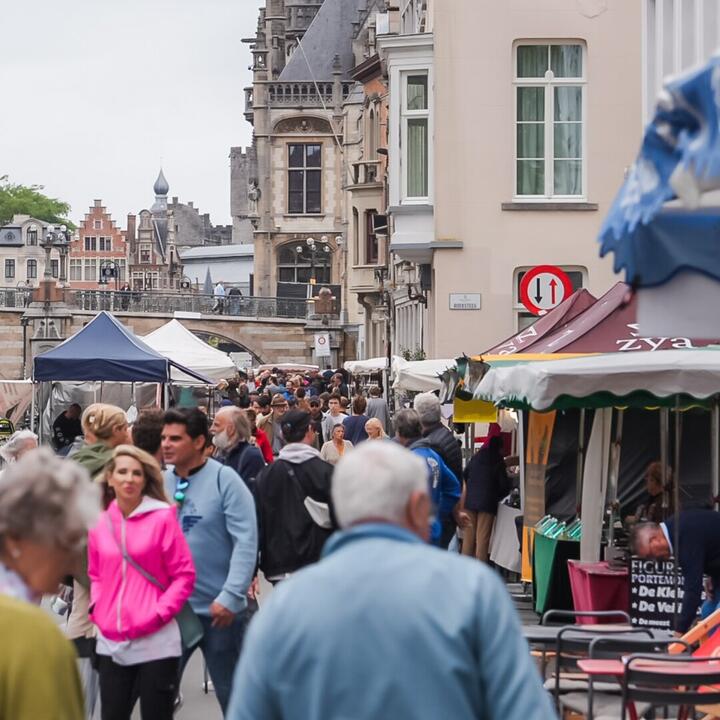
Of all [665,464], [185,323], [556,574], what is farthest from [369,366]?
[185,323]

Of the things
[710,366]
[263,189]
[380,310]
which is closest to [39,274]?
[263,189]

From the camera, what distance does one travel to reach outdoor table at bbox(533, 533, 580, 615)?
13.4m

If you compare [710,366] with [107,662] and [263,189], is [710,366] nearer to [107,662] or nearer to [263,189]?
[107,662]

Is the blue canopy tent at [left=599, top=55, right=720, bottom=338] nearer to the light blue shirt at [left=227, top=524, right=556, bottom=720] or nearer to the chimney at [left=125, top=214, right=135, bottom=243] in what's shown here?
the light blue shirt at [left=227, top=524, right=556, bottom=720]

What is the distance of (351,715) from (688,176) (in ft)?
5.82

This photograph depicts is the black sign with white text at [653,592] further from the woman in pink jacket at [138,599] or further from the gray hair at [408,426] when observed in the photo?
the woman in pink jacket at [138,599]

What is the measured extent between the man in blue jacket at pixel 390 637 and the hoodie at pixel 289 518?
17.2 ft

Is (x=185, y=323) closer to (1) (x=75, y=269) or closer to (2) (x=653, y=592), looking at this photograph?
(2) (x=653, y=592)

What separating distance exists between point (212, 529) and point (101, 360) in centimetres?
1348

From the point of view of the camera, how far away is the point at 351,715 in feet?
12.6

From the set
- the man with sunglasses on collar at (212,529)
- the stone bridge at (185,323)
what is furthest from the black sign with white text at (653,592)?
the stone bridge at (185,323)

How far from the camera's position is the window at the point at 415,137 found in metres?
27.2

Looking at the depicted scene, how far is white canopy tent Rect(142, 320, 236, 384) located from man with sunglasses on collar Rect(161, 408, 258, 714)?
65.3 ft

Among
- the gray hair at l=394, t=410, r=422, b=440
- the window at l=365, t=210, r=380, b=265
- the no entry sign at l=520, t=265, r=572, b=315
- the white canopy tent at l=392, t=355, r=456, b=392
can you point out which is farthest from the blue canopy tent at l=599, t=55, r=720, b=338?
the window at l=365, t=210, r=380, b=265
